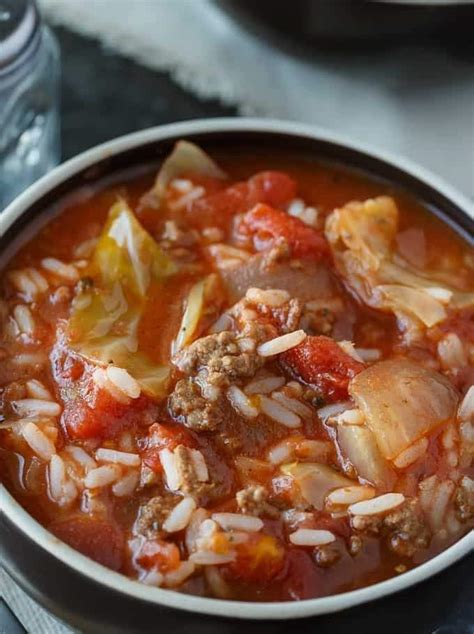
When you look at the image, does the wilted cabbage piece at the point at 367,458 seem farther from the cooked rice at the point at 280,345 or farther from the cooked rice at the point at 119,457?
the cooked rice at the point at 119,457

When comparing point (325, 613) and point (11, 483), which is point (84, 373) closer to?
point (11, 483)

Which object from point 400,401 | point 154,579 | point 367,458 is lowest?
point 154,579

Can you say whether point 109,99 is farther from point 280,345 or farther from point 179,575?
point 179,575

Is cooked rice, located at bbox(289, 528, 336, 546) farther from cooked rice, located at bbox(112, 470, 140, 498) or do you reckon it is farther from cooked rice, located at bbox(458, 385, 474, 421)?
cooked rice, located at bbox(458, 385, 474, 421)

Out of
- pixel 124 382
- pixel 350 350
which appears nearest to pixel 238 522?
pixel 124 382

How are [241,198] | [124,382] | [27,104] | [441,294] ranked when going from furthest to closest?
[27,104]
[241,198]
[441,294]
[124,382]

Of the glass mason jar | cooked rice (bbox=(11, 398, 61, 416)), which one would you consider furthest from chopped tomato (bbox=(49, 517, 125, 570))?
the glass mason jar

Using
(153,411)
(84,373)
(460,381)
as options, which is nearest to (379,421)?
(460,381)
